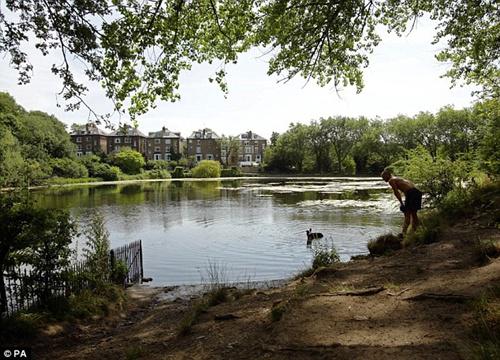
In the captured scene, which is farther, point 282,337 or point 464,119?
point 464,119

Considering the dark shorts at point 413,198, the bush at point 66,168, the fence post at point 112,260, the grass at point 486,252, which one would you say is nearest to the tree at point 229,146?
the bush at point 66,168

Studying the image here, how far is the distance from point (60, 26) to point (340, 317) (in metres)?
6.34

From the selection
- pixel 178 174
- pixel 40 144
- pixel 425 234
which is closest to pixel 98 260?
pixel 425 234

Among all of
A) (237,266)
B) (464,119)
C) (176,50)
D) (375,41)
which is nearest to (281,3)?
(176,50)

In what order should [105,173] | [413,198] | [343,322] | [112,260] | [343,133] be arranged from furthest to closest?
[343,133] → [105,173] → [112,260] → [413,198] → [343,322]

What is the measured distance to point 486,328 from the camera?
3.04 metres

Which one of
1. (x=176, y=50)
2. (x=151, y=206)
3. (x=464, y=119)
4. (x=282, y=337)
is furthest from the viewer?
(x=464, y=119)

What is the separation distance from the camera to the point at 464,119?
68062mm

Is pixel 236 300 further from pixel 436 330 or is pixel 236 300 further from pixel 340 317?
pixel 436 330

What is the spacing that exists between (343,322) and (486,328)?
1363 millimetres

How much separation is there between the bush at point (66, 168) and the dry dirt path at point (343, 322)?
61.7 m

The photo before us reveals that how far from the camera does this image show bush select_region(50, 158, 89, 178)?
203 feet

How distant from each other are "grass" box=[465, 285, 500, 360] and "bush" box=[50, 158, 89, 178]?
6663 centimetres

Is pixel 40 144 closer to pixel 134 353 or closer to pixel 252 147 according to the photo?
pixel 134 353
